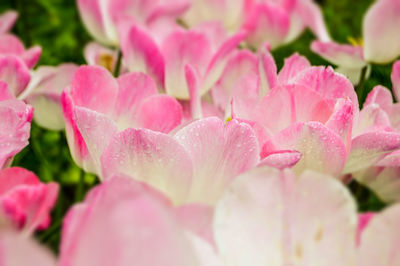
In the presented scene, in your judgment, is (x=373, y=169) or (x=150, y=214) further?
(x=373, y=169)

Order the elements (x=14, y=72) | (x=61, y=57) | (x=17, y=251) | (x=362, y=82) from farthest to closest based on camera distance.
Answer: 1. (x=61, y=57)
2. (x=362, y=82)
3. (x=14, y=72)
4. (x=17, y=251)

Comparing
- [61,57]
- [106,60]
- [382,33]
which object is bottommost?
[61,57]

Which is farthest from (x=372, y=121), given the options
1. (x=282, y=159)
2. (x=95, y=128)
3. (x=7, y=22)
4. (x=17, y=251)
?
(x=7, y=22)

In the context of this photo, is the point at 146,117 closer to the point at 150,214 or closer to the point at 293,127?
the point at 293,127

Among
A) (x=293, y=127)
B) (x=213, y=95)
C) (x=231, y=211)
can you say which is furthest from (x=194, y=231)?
(x=213, y=95)

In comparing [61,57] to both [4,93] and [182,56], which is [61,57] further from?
[4,93]

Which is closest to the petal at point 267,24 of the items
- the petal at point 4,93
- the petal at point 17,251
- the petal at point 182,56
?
the petal at point 182,56
